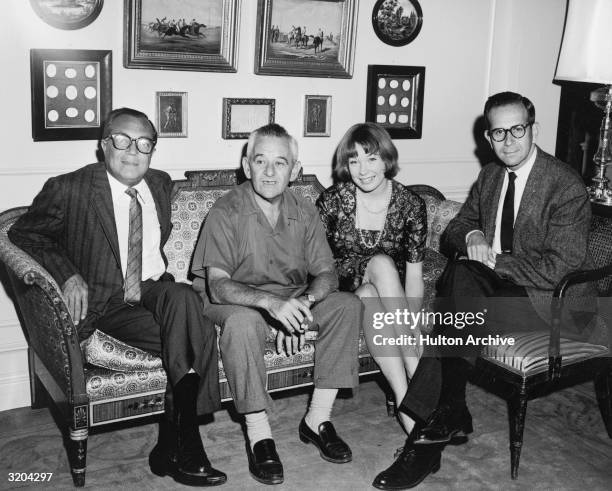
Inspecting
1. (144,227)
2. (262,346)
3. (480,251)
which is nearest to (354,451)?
(262,346)

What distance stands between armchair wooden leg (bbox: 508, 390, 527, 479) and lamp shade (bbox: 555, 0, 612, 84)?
1.92 meters

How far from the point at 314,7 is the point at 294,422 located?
2.31 m

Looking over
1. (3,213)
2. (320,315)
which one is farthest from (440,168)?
(3,213)

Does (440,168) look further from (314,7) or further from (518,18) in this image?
(314,7)

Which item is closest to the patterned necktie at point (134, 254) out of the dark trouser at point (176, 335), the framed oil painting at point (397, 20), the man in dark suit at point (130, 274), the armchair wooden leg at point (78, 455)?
the man in dark suit at point (130, 274)

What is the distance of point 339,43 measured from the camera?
4234mm

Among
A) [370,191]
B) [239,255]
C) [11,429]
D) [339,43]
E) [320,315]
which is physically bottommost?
[11,429]

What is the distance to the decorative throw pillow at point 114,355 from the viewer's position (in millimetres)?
2961

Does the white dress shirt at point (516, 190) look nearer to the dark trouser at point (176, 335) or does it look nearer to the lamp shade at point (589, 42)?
the lamp shade at point (589, 42)

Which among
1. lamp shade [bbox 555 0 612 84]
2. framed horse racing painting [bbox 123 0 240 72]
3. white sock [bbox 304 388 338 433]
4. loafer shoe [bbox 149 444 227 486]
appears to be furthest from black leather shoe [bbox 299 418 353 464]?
lamp shade [bbox 555 0 612 84]

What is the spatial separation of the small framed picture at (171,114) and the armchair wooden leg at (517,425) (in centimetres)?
220

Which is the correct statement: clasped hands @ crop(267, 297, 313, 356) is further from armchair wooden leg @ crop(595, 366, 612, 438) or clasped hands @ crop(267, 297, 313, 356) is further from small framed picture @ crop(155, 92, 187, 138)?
armchair wooden leg @ crop(595, 366, 612, 438)

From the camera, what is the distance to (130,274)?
3184mm

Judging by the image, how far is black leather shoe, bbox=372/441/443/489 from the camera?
9.82ft
